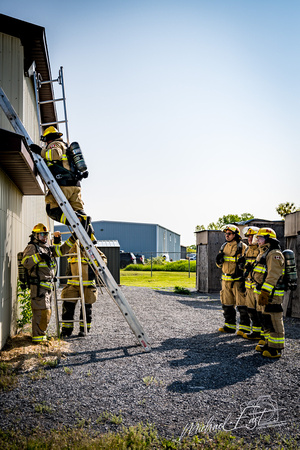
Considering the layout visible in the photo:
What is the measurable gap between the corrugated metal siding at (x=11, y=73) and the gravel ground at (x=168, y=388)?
4.85 metres

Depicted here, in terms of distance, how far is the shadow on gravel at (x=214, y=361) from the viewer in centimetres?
511

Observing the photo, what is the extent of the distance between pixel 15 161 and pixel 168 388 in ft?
12.8

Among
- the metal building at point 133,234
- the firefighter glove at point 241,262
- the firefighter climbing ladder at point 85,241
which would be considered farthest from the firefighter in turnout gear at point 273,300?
the metal building at point 133,234

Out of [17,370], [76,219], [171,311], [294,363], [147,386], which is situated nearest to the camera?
[147,386]

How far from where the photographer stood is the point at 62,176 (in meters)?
6.91

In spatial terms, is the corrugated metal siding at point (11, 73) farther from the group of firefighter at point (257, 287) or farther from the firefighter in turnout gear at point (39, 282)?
the group of firefighter at point (257, 287)

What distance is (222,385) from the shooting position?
16.5 feet

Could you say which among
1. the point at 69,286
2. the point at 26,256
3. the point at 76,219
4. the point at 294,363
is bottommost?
the point at 294,363

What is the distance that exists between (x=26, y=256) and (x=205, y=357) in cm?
347

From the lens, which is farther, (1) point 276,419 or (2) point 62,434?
(1) point 276,419

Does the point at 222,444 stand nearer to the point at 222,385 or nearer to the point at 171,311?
the point at 222,385

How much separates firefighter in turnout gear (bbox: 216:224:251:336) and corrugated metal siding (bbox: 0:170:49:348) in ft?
14.0

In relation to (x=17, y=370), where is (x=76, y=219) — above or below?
above

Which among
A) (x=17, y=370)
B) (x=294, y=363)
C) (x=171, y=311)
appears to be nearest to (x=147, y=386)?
(x=17, y=370)
